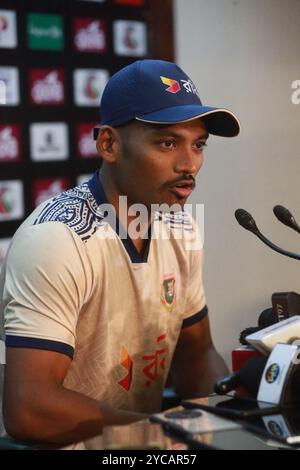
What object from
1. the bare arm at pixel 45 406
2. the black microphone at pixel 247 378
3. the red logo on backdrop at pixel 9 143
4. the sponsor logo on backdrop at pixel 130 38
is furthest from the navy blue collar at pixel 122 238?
the sponsor logo on backdrop at pixel 130 38

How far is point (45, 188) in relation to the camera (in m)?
2.74

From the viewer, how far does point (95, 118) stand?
111 inches

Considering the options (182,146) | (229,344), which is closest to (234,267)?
(229,344)

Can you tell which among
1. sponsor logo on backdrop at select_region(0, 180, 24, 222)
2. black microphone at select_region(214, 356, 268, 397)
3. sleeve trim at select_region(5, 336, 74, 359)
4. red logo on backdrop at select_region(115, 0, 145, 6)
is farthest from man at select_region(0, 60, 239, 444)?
red logo on backdrop at select_region(115, 0, 145, 6)

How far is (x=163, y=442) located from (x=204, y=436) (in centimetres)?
5

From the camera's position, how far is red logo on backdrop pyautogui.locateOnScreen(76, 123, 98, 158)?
279cm

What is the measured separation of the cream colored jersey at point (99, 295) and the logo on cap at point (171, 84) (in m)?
0.27

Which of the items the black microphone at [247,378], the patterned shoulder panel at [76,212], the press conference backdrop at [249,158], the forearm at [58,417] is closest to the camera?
the black microphone at [247,378]

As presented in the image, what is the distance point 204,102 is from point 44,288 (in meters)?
1.76

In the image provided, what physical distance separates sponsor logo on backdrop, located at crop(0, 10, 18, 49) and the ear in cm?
99

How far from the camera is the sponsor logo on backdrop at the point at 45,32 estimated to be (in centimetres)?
263

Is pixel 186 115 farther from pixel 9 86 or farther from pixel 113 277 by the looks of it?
pixel 9 86
